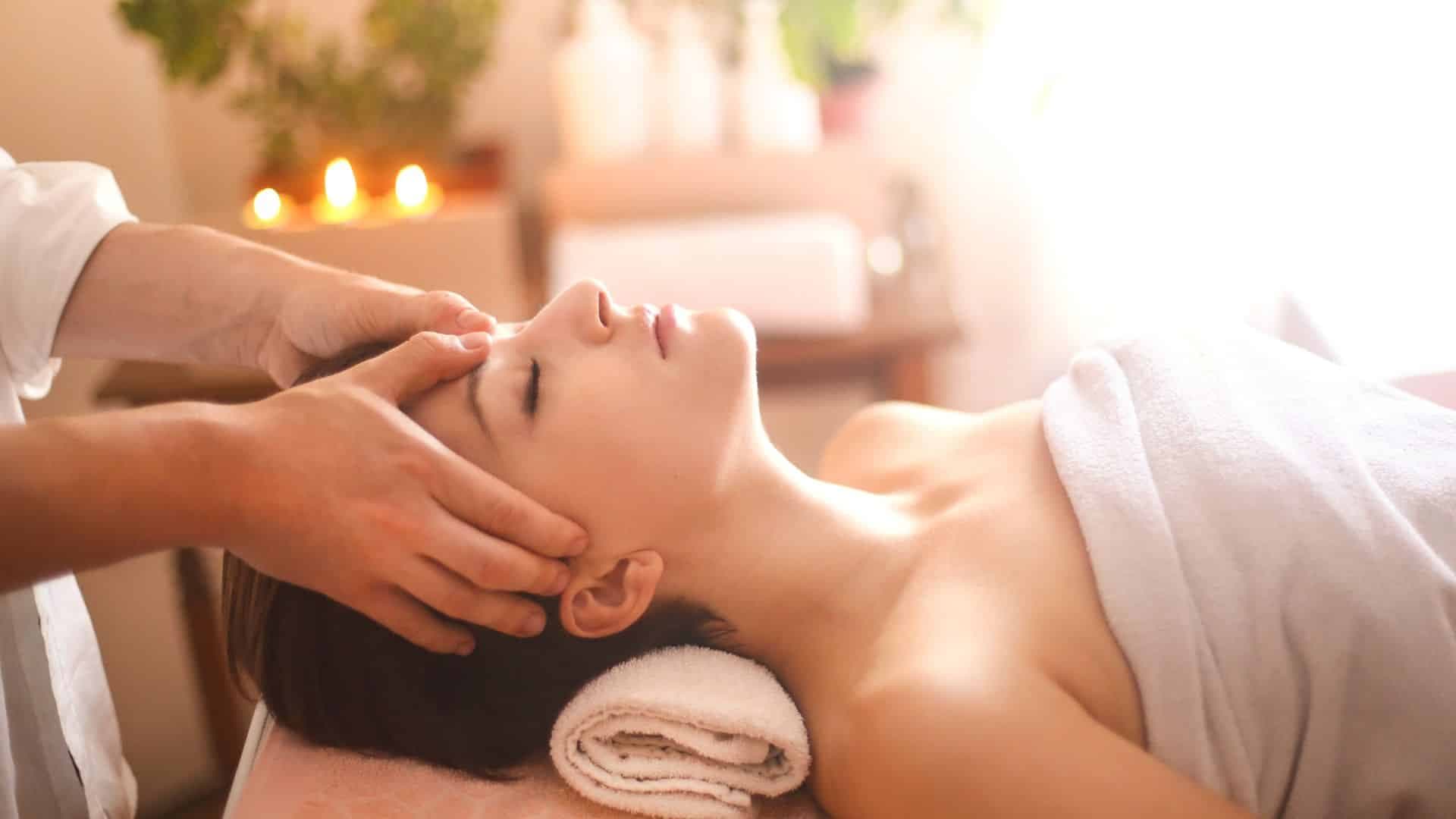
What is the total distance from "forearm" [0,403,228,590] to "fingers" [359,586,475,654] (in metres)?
0.14

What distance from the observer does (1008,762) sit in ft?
2.70

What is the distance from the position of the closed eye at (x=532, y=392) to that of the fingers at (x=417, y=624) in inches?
7.6

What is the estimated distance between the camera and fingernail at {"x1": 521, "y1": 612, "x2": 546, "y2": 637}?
0.94 metres

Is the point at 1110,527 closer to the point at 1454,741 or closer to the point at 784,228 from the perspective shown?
the point at 1454,741

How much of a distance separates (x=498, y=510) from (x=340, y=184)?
1178mm

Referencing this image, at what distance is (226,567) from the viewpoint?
107 cm

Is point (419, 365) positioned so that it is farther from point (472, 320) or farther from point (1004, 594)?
point (1004, 594)

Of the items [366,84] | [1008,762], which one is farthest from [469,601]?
[366,84]

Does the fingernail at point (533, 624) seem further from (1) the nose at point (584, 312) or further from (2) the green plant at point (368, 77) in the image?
(2) the green plant at point (368, 77)

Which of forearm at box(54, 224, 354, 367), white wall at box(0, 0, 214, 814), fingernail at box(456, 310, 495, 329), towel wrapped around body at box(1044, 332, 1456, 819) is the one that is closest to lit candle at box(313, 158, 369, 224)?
white wall at box(0, 0, 214, 814)

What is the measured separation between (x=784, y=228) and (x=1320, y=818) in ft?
3.68

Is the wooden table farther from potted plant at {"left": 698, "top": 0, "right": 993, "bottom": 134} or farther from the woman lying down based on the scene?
the woman lying down

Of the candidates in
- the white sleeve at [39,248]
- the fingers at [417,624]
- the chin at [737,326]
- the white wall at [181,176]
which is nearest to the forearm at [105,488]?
the fingers at [417,624]

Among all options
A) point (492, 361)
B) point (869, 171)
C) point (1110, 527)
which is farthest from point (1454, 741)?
point (869, 171)
